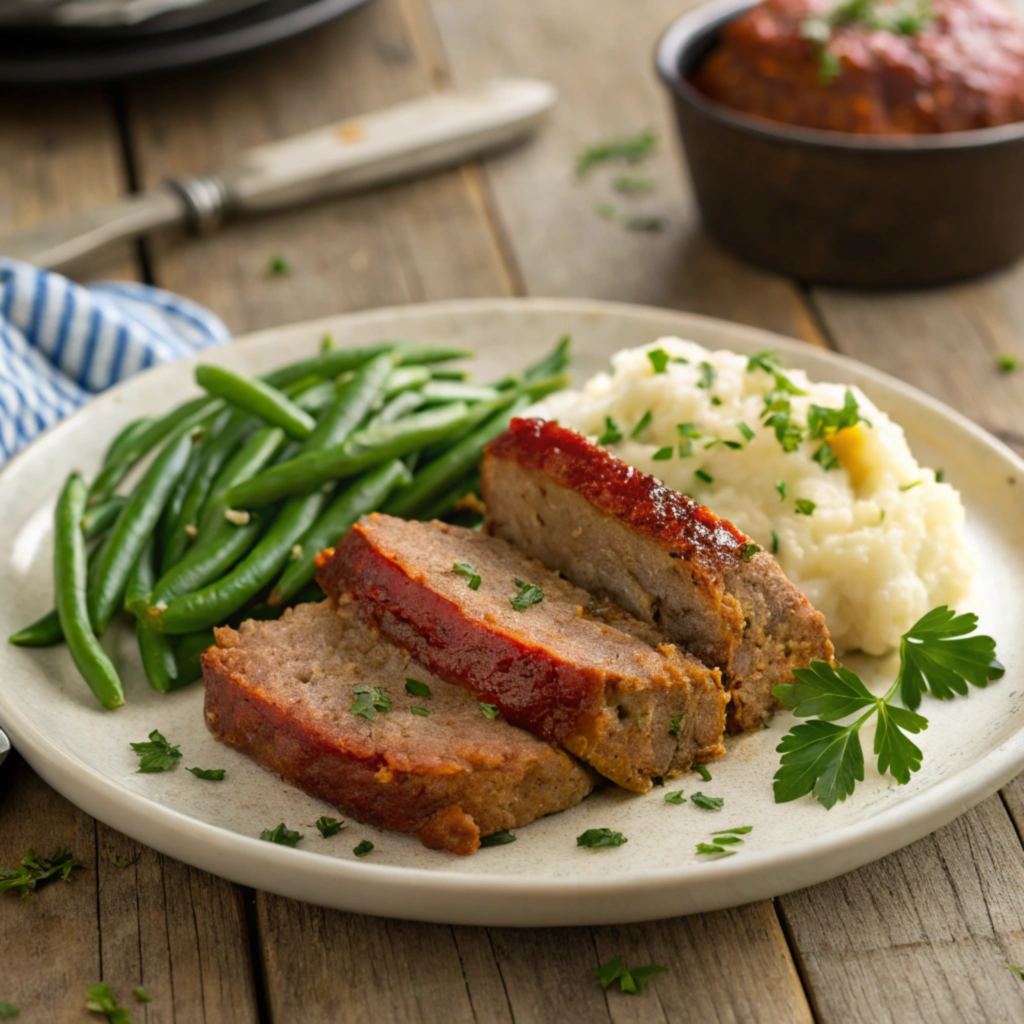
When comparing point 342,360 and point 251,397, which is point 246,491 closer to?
point 251,397

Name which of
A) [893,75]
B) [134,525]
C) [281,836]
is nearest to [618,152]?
[893,75]

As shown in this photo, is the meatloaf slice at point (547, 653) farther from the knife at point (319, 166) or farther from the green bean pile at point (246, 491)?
the knife at point (319, 166)

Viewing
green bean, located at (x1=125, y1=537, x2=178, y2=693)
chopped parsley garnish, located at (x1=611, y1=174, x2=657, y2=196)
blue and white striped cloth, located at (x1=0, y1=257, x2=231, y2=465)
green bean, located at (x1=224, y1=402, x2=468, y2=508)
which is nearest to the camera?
green bean, located at (x1=125, y1=537, x2=178, y2=693)

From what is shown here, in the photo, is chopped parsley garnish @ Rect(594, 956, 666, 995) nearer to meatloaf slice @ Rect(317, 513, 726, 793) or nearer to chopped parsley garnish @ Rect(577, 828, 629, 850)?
chopped parsley garnish @ Rect(577, 828, 629, 850)

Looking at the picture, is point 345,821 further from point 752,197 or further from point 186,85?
point 186,85

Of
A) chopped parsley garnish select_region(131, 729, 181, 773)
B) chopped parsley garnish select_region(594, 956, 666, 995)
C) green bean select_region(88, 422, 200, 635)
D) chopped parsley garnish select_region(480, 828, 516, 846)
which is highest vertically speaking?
green bean select_region(88, 422, 200, 635)

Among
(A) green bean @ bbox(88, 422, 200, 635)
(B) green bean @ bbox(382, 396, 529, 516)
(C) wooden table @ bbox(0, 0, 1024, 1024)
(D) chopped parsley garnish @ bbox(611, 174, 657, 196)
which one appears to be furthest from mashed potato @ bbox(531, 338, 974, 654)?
(D) chopped parsley garnish @ bbox(611, 174, 657, 196)
